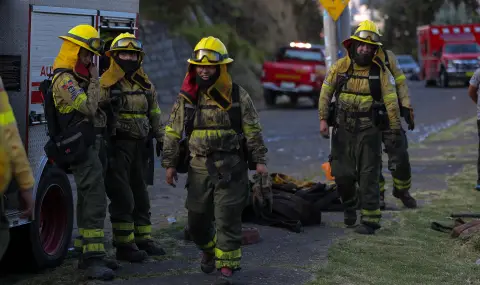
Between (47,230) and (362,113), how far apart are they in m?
3.18

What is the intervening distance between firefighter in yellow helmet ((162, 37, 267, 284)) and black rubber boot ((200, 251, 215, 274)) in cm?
27

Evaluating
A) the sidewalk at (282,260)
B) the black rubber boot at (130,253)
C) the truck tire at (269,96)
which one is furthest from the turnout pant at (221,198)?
the truck tire at (269,96)

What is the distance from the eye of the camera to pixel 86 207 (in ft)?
24.3

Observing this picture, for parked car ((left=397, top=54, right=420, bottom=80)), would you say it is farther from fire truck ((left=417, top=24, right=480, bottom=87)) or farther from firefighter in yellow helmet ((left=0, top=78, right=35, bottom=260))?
firefighter in yellow helmet ((left=0, top=78, right=35, bottom=260))

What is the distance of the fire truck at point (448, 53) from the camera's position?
39000 millimetres

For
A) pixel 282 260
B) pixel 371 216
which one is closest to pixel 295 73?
pixel 371 216

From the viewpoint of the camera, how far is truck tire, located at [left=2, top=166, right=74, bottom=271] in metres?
7.49

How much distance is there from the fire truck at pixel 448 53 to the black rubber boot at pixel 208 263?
31738 mm

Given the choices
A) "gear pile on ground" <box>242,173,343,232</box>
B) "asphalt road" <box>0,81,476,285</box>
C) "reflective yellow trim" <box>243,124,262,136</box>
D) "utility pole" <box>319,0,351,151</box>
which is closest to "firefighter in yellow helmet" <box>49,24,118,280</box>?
"asphalt road" <box>0,81,476,285</box>

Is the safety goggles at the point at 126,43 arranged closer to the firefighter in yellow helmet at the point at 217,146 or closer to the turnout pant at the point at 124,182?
the turnout pant at the point at 124,182

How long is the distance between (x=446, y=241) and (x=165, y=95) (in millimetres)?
19563

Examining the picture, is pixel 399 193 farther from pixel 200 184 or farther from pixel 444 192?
pixel 200 184

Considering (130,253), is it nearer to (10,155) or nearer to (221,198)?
(221,198)

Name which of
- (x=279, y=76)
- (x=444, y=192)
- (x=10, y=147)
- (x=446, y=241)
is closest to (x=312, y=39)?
(x=279, y=76)
